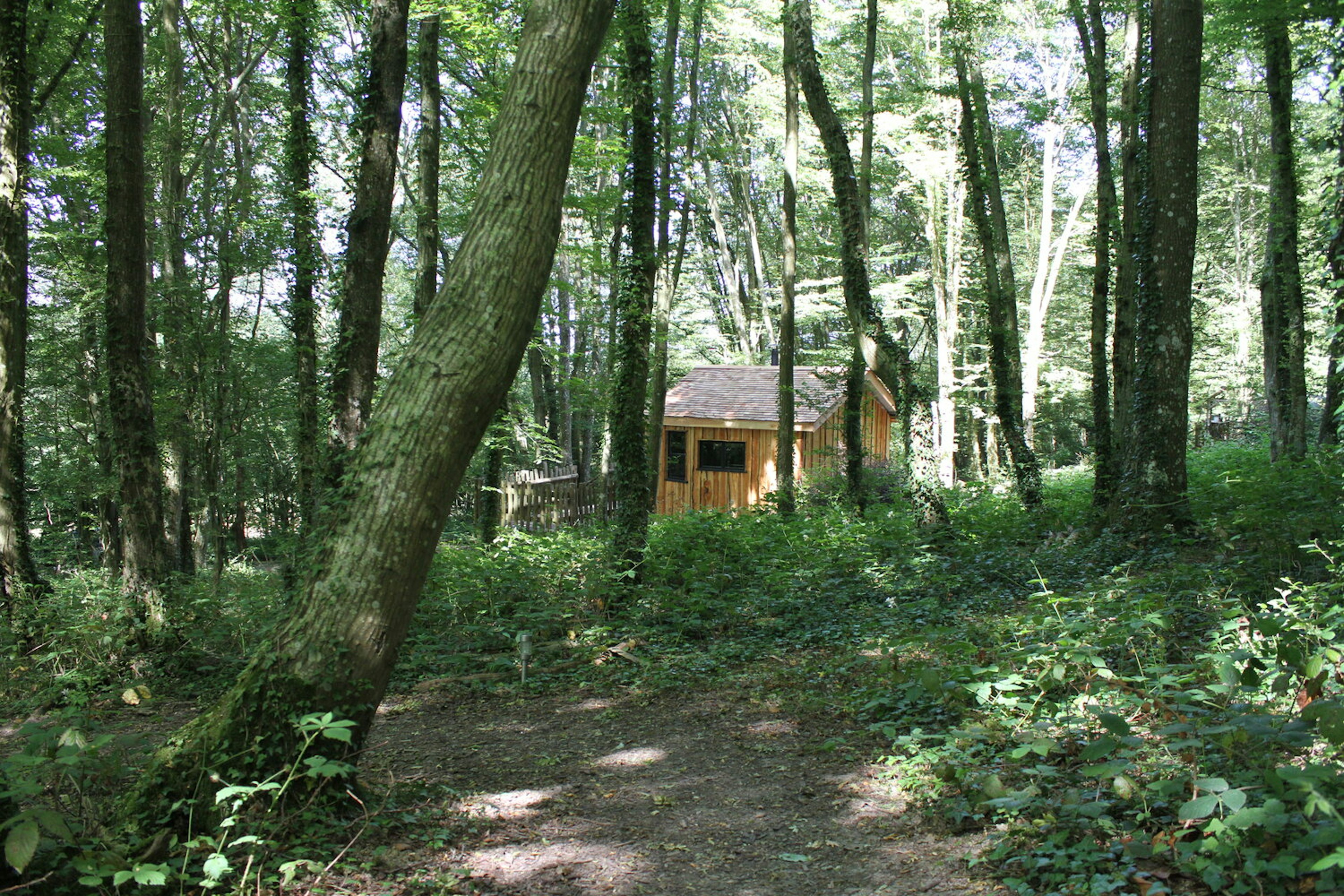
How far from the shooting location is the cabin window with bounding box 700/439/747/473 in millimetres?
21312

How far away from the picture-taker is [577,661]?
7.42 metres

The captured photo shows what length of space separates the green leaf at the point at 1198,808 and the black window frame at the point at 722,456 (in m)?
18.6

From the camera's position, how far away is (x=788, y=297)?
570 inches

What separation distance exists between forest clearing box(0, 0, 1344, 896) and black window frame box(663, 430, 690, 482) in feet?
1.00

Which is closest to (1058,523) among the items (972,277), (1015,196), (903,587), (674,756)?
(903,587)

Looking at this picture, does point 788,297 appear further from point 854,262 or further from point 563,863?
point 563,863

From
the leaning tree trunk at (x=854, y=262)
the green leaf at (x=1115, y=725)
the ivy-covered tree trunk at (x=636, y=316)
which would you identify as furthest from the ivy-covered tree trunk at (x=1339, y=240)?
the ivy-covered tree trunk at (x=636, y=316)

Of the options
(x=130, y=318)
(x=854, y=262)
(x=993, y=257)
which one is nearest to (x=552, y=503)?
(x=854, y=262)

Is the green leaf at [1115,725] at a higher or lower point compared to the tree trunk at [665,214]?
lower

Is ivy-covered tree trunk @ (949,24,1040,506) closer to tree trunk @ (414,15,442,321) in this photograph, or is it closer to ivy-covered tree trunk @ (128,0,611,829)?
tree trunk @ (414,15,442,321)

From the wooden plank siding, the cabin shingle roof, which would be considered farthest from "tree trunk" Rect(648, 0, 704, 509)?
the wooden plank siding

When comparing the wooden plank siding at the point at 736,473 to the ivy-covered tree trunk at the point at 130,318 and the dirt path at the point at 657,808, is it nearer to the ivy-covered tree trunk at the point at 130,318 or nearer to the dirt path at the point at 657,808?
the ivy-covered tree trunk at the point at 130,318

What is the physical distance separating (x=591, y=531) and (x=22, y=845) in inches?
400

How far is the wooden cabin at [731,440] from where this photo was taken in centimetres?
2072
